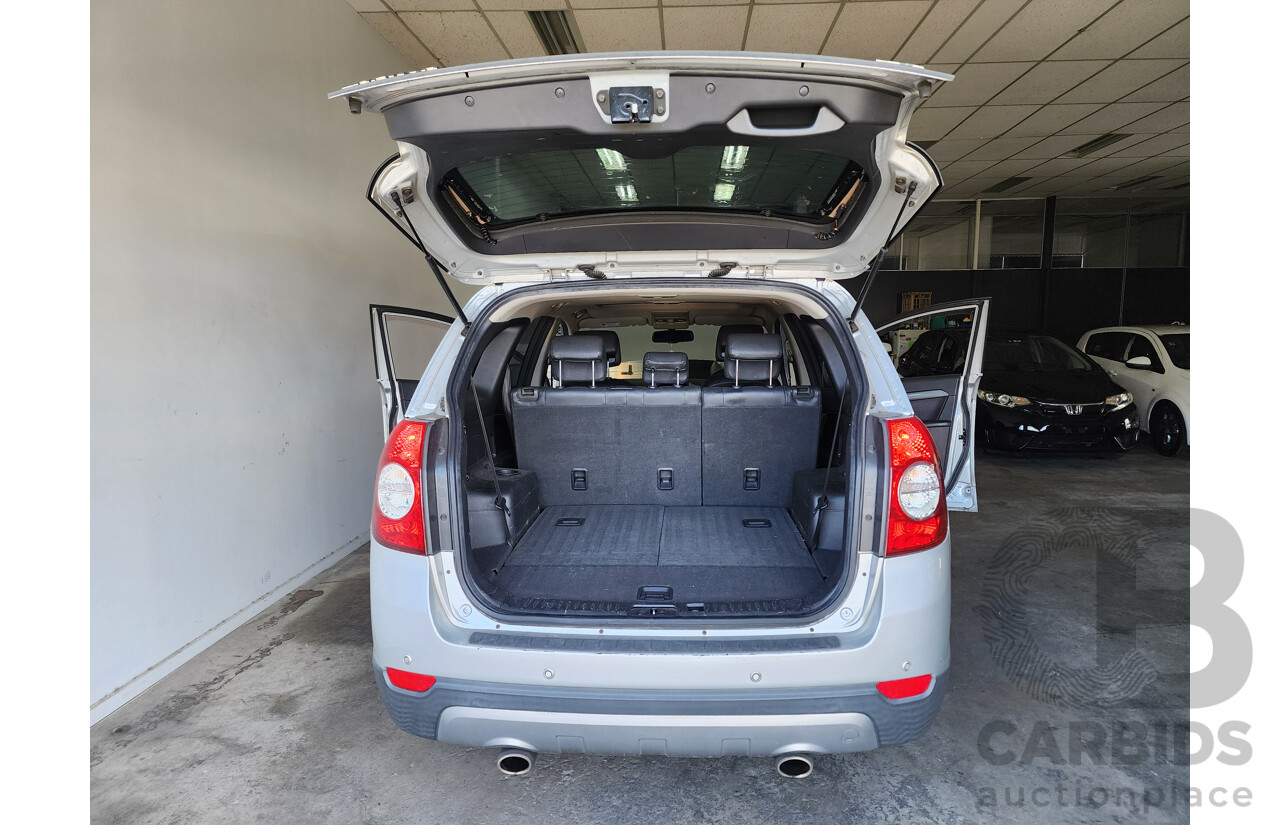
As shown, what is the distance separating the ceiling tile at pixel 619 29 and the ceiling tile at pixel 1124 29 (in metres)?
3.30

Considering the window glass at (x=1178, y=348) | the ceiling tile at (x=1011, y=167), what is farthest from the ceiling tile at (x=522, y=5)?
the ceiling tile at (x=1011, y=167)

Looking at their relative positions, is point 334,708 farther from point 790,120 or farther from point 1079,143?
point 1079,143

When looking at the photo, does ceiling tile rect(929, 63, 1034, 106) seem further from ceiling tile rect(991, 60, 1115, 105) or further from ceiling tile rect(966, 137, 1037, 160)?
ceiling tile rect(966, 137, 1037, 160)

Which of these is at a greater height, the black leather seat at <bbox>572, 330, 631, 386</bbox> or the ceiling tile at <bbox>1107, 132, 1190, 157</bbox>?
the ceiling tile at <bbox>1107, 132, 1190, 157</bbox>

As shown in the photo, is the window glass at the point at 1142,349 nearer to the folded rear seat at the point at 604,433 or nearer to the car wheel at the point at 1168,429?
the car wheel at the point at 1168,429

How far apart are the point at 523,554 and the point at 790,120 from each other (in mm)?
1691

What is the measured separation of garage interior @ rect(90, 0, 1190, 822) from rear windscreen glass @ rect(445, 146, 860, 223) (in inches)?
60.4

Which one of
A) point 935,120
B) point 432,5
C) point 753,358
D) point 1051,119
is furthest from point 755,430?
point 1051,119

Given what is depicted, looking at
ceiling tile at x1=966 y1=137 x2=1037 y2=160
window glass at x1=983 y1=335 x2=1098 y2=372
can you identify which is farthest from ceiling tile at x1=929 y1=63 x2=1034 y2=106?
window glass at x1=983 y1=335 x2=1098 y2=372

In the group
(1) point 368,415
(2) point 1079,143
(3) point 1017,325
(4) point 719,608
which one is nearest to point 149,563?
(1) point 368,415

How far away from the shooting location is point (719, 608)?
1.84 meters

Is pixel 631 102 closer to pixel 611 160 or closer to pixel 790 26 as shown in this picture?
Answer: pixel 611 160

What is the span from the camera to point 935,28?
15.7ft

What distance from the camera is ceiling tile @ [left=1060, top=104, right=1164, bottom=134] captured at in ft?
22.2
